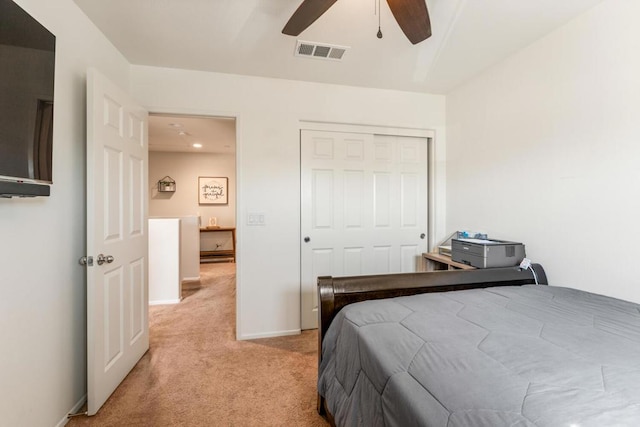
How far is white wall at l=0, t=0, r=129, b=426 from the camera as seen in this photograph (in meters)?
1.29

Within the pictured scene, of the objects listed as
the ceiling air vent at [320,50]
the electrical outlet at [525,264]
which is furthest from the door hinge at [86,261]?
the electrical outlet at [525,264]

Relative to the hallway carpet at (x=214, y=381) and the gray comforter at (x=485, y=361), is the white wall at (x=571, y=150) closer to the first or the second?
the gray comforter at (x=485, y=361)

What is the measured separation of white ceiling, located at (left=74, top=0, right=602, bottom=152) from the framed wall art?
412 centimetres

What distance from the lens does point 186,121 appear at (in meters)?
4.05

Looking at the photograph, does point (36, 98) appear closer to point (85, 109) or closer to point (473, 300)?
point (85, 109)

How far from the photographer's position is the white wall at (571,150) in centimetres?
162

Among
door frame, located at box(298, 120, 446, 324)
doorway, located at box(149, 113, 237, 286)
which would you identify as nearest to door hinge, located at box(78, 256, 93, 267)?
door frame, located at box(298, 120, 446, 324)

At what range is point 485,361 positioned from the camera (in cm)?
87

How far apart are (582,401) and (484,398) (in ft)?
0.68

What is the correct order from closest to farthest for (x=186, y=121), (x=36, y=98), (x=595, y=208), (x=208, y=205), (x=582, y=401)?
(x=582, y=401), (x=36, y=98), (x=595, y=208), (x=186, y=121), (x=208, y=205)

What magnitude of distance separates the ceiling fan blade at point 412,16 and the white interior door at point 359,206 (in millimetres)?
1391

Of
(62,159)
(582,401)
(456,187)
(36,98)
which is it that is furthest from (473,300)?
(62,159)

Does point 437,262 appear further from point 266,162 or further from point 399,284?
point 266,162

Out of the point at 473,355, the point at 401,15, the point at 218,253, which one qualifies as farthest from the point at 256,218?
the point at 218,253
